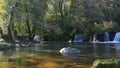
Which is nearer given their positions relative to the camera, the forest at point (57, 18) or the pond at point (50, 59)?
the pond at point (50, 59)

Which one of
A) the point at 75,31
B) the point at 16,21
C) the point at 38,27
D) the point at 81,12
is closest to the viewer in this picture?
the point at 16,21

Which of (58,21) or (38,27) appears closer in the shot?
(38,27)

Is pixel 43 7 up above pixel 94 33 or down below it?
above

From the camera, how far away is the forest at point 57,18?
4272 cm

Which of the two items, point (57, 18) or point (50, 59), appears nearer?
point (50, 59)

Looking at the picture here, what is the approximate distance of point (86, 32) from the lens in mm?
49031

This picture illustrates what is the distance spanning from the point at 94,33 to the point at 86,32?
132cm

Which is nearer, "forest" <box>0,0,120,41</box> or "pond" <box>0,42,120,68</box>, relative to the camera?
"pond" <box>0,42,120,68</box>

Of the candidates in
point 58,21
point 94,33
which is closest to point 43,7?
point 58,21

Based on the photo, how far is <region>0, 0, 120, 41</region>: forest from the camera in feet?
140

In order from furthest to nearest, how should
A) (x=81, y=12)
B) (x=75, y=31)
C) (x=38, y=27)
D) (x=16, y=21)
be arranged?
(x=81, y=12) → (x=75, y=31) → (x=38, y=27) → (x=16, y=21)

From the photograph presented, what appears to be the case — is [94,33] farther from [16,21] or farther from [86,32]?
[16,21]

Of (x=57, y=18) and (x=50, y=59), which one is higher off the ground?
(x=50, y=59)

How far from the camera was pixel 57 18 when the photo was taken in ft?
167
